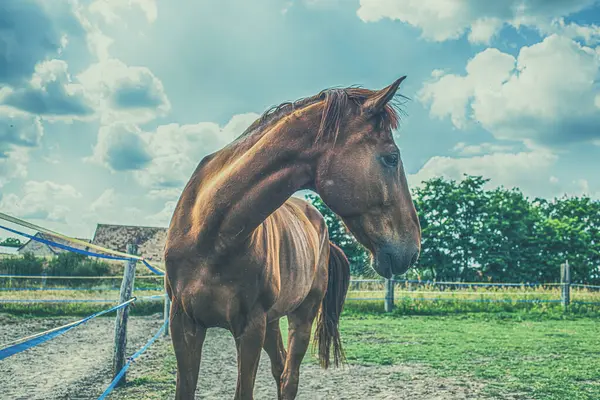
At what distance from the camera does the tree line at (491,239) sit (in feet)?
110

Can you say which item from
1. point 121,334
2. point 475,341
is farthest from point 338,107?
point 475,341

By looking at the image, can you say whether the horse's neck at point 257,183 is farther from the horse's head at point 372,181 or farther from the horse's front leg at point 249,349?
the horse's front leg at point 249,349

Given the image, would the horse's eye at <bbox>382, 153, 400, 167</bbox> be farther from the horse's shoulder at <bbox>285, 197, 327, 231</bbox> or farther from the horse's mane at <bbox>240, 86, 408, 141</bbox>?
the horse's shoulder at <bbox>285, 197, 327, 231</bbox>

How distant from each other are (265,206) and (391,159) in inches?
24.2

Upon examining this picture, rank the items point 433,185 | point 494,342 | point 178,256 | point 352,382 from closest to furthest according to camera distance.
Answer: point 178,256, point 352,382, point 494,342, point 433,185

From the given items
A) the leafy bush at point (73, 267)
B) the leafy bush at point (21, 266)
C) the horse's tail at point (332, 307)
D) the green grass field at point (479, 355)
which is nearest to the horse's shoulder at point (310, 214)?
the horse's tail at point (332, 307)

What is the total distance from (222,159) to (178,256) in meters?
0.55

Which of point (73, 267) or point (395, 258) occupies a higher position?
point (395, 258)

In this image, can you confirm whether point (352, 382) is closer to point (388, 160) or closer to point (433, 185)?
point (388, 160)

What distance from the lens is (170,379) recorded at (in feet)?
18.1

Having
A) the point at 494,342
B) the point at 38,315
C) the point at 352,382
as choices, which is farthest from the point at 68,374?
the point at 38,315

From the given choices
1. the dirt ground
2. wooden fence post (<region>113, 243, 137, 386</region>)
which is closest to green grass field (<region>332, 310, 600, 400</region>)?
the dirt ground

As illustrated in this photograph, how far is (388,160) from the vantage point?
223cm

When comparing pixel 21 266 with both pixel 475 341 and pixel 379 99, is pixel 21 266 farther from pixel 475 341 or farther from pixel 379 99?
pixel 379 99
